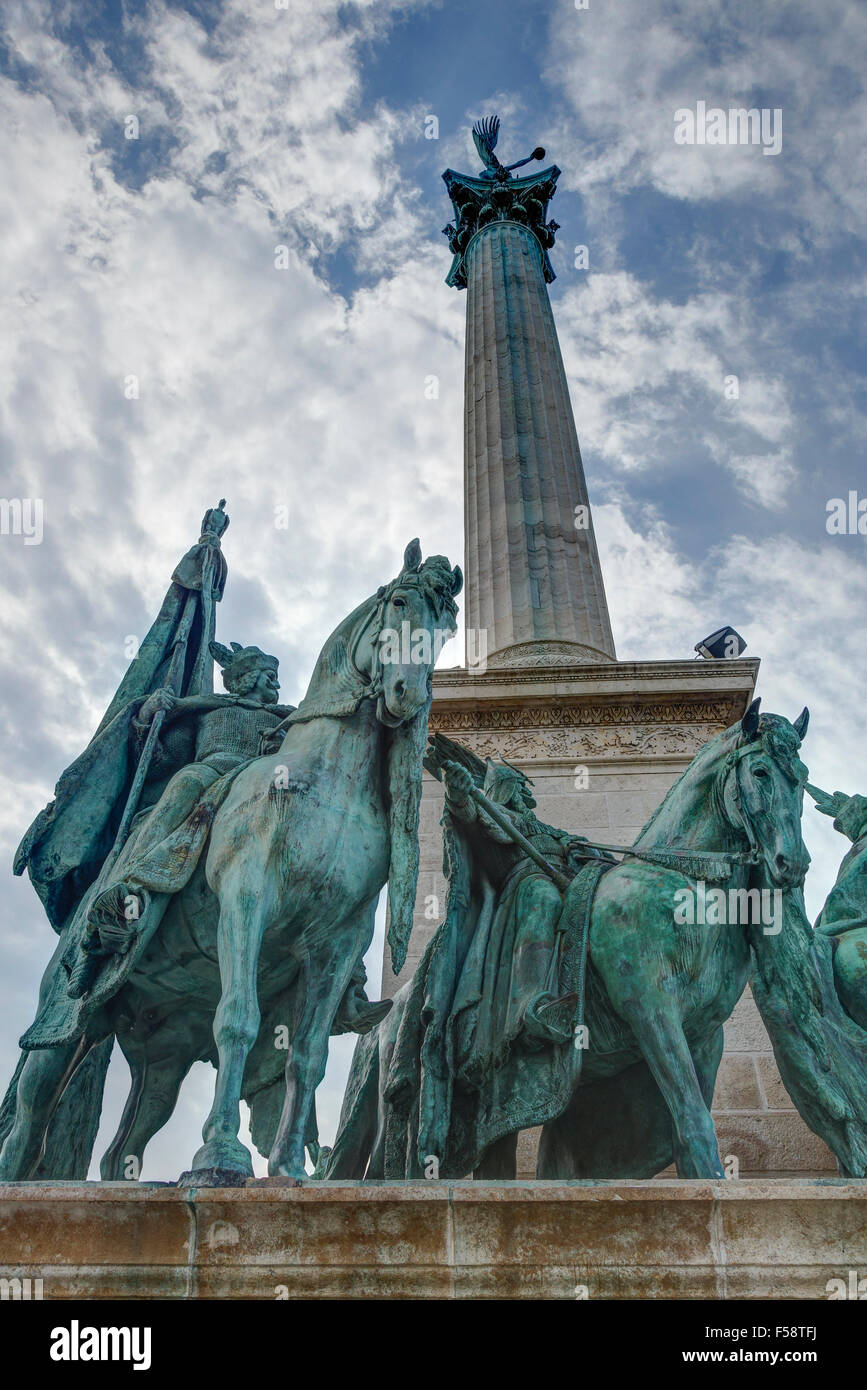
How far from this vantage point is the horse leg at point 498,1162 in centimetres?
671

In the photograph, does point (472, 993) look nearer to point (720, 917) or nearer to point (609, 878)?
point (609, 878)

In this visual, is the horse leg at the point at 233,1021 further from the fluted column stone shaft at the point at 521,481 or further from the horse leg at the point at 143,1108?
the fluted column stone shaft at the point at 521,481

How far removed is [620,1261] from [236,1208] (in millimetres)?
1620

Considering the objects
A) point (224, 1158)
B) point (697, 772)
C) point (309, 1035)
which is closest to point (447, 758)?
point (697, 772)

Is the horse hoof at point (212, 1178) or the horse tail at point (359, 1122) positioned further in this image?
the horse tail at point (359, 1122)

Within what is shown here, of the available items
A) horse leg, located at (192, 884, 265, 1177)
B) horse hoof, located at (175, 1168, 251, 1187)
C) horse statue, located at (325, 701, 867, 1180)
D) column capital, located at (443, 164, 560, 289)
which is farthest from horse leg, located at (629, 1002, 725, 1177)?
column capital, located at (443, 164, 560, 289)

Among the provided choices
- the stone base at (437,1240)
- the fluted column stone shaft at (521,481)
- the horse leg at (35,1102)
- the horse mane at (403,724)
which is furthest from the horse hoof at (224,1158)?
the fluted column stone shaft at (521,481)

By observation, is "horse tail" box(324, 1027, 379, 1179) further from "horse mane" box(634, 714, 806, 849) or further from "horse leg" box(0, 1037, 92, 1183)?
"horse mane" box(634, 714, 806, 849)

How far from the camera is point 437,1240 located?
16.3 ft

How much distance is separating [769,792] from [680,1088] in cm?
174

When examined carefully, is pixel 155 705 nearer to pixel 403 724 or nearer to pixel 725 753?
pixel 403 724

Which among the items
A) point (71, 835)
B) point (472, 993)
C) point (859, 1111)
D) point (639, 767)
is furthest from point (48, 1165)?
point (639, 767)

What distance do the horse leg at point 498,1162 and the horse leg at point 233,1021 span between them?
5.59ft
